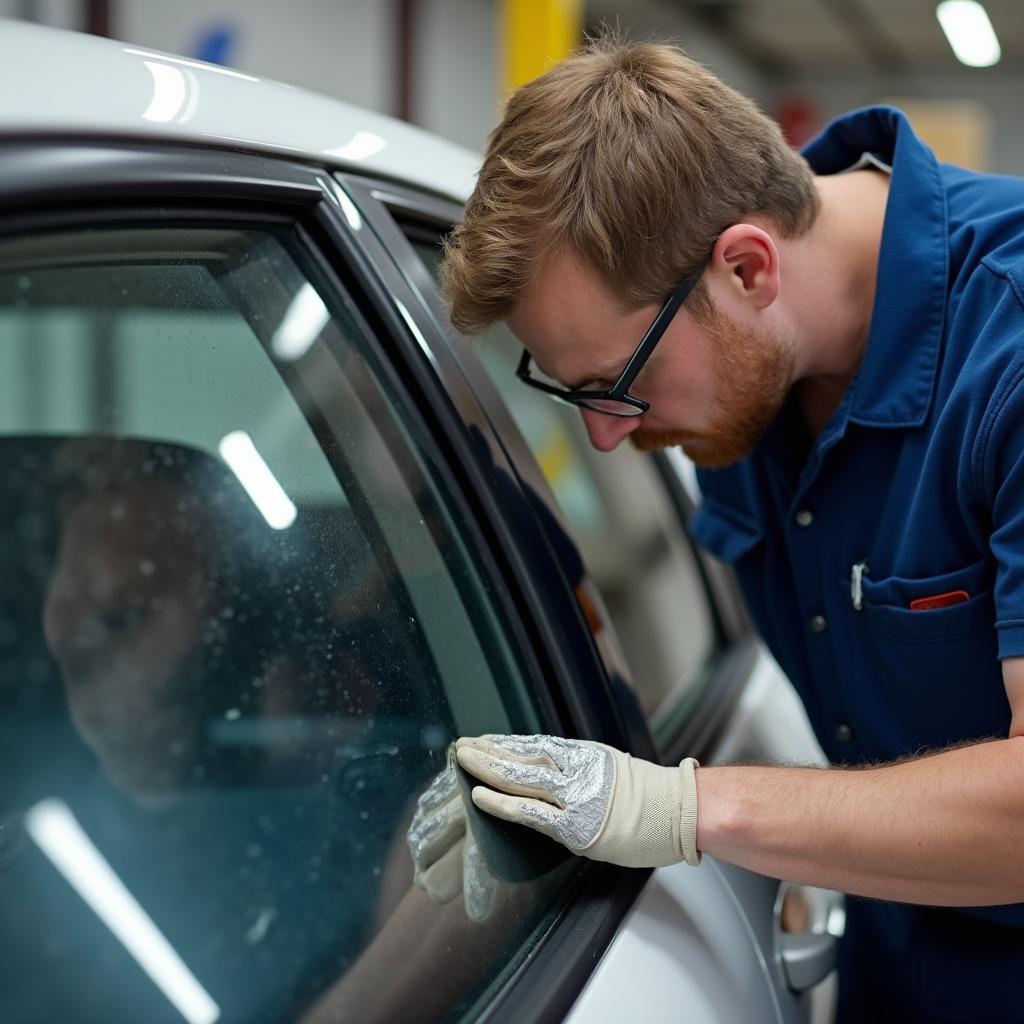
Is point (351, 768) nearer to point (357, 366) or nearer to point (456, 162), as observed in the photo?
point (357, 366)

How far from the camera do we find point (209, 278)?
937mm

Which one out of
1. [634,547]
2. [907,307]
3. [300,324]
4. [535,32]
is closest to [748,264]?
[907,307]

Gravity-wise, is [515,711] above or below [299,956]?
above

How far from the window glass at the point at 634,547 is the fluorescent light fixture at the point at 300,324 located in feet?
2.75

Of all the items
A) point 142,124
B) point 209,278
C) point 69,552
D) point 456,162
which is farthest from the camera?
point 69,552

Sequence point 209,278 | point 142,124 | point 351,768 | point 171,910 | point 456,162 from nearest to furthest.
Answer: point 142,124
point 209,278
point 351,768
point 171,910
point 456,162

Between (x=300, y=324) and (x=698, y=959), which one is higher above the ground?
(x=300, y=324)

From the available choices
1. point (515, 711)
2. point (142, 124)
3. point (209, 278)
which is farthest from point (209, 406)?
point (515, 711)

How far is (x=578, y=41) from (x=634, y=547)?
13.9 feet

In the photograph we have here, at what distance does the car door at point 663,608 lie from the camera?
123cm

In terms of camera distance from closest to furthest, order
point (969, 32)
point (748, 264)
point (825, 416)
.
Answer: point (748, 264)
point (825, 416)
point (969, 32)

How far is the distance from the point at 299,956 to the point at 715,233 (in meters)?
0.81

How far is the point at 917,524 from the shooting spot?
119 centimetres

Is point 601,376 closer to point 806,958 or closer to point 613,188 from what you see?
point 613,188
